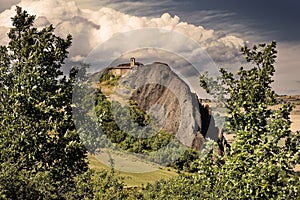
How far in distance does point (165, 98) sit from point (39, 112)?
139767 mm

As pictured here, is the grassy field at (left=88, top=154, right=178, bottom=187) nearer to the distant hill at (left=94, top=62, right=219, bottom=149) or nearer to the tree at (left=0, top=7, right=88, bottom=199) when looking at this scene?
the distant hill at (left=94, top=62, right=219, bottom=149)

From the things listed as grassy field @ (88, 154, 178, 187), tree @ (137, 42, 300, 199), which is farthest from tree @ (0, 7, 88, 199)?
grassy field @ (88, 154, 178, 187)

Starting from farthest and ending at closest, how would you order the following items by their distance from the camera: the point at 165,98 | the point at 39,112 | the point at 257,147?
the point at 165,98 < the point at 39,112 < the point at 257,147

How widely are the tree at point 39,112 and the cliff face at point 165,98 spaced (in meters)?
102

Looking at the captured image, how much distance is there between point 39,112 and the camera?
32.9 m

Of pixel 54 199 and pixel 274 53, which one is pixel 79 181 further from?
pixel 274 53

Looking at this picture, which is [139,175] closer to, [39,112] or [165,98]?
[39,112]

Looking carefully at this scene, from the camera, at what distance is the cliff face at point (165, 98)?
151462mm

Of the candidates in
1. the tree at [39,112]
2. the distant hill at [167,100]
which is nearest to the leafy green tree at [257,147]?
the tree at [39,112]

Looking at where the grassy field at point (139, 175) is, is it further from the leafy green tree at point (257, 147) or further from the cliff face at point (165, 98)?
the leafy green tree at point (257, 147)

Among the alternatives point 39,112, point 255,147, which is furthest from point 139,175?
point 255,147

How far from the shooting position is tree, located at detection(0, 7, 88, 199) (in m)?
31.8

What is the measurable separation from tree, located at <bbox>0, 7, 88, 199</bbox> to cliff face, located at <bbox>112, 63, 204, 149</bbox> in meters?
102

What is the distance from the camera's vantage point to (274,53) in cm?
2633
